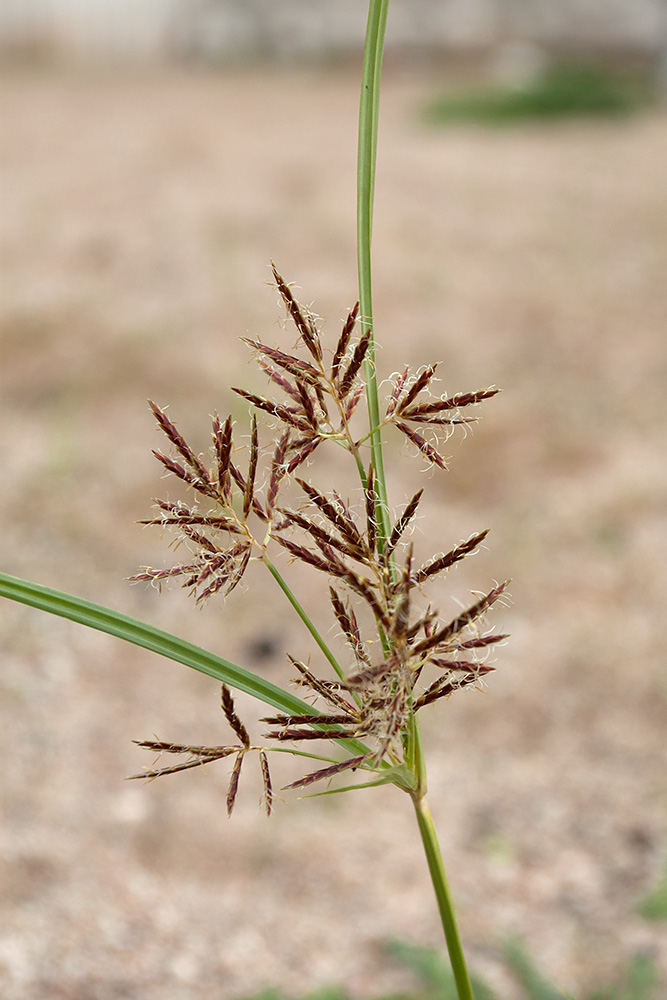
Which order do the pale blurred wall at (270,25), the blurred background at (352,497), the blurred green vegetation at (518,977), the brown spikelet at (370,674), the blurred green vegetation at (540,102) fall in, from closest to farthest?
1. the brown spikelet at (370,674)
2. the blurred green vegetation at (518,977)
3. the blurred background at (352,497)
4. the blurred green vegetation at (540,102)
5. the pale blurred wall at (270,25)

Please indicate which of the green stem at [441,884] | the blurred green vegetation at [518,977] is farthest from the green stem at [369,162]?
the blurred green vegetation at [518,977]

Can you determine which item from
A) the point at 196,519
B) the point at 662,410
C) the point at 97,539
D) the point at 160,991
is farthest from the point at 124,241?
the point at 196,519

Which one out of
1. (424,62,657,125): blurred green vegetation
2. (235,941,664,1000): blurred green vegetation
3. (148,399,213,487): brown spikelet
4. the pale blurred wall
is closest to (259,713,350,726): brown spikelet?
(148,399,213,487): brown spikelet

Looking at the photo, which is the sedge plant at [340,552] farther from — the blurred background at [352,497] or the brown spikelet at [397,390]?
the blurred background at [352,497]

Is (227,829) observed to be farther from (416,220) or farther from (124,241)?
(416,220)

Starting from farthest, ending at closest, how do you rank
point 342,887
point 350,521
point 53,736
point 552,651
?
point 552,651 < point 53,736 < point 342,887 < point 350,521

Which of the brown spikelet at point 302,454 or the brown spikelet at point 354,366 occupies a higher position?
the brown spikelet at point 354,366

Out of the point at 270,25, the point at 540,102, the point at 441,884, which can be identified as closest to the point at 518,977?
the point at 441,884
